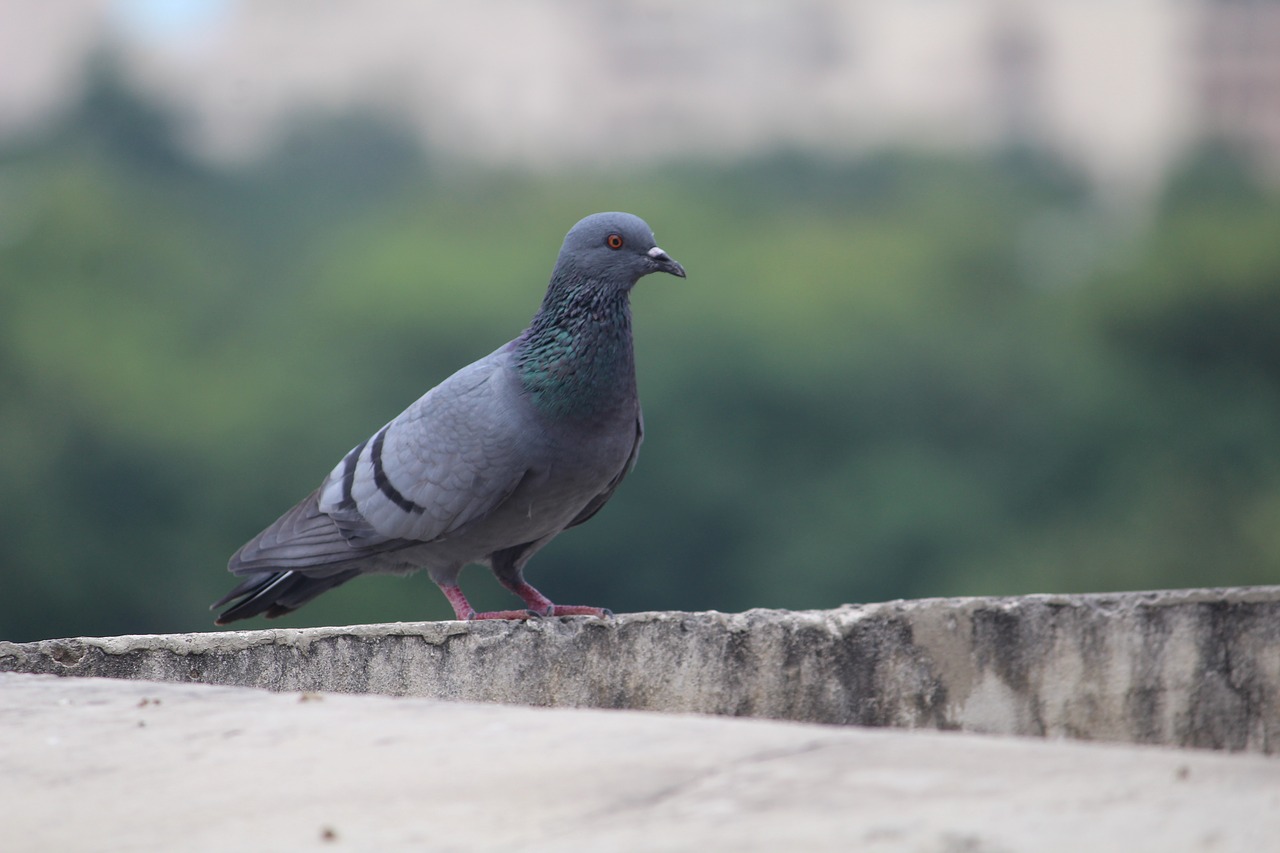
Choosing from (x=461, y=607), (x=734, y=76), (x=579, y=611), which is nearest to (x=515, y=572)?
(x=461, y=607)

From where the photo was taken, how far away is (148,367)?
5338 centimetres

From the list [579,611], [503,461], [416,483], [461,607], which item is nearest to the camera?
[579,611]

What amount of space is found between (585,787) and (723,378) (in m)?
50.0

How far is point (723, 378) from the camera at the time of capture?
52.6 m

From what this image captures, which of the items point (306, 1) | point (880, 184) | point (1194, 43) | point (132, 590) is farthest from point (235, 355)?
point (1194, 43)

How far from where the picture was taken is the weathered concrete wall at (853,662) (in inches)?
184

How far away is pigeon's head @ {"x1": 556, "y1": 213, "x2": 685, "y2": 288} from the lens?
22.2 ft

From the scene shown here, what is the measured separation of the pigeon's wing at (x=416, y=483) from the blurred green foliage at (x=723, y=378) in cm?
3254

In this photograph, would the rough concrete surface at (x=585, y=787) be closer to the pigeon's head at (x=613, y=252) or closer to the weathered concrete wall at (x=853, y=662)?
the weathered concrete wall at (x=853, y=662)

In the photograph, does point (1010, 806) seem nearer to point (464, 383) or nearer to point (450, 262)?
point (464, 383)

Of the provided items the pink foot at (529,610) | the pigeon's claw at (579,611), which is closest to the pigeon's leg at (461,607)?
the pink foot at (529,610)

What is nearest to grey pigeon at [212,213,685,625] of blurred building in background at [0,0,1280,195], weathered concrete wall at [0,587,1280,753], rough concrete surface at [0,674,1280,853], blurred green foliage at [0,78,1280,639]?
weathered concrete wall at [0,587,1280,753]

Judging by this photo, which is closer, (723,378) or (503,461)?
(503,461)

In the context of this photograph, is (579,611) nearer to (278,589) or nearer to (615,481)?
(615,481)
